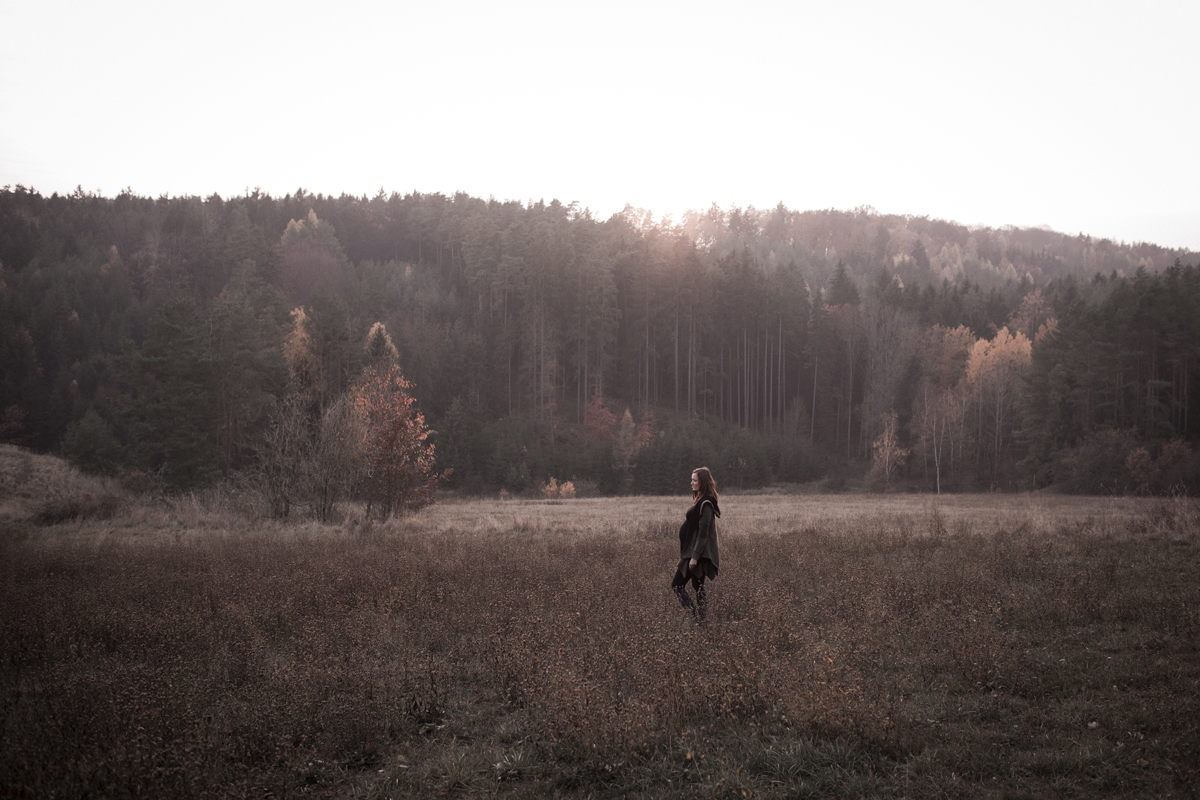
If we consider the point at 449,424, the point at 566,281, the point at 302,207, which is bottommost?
the point at 449,424

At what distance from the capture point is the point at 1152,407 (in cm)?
4603

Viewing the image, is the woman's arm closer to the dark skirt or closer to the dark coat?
the dark coat

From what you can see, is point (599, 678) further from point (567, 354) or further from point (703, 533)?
point (567, 354)

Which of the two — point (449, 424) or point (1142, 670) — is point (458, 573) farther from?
point (449, 424)

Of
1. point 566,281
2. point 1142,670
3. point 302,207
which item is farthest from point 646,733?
point 302,207

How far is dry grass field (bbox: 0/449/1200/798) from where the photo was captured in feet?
15.0

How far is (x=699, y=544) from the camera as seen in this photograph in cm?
838

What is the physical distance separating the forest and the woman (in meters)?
33.3

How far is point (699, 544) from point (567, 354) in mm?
58607

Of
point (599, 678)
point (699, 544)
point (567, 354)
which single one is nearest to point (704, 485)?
point (699, 544)

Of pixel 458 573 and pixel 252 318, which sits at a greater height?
pixel 252 318

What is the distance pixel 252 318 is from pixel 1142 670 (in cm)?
5160

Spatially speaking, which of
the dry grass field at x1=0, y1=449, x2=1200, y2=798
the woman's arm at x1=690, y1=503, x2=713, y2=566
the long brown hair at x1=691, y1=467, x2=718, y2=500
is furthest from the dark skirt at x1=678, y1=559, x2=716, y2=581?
the long brown hair at x1=691, y1=467, x2=718, y2=500

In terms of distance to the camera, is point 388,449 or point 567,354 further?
point 567,354
